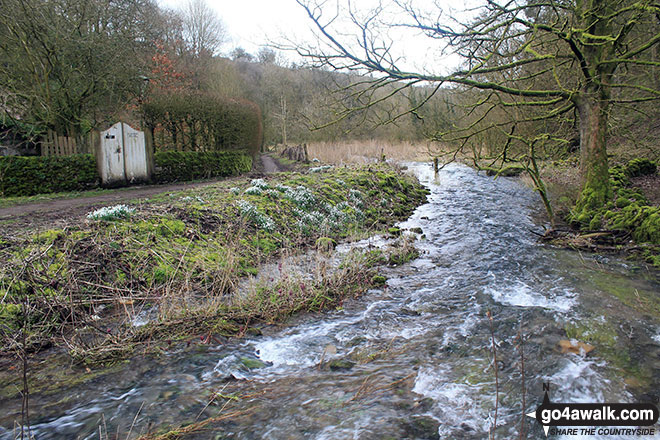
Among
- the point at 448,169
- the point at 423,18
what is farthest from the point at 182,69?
the point at 423,18

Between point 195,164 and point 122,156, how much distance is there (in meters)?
2.46

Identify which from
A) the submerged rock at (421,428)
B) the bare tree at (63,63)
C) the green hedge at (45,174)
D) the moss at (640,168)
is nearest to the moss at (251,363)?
the submerged rock at (421,428)

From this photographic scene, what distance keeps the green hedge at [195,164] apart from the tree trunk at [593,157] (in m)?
11.9

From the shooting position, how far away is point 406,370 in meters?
3.73

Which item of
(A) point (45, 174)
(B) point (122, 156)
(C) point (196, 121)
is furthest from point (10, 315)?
(C) point (196, 121)

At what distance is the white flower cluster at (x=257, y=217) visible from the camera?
25.6 feet

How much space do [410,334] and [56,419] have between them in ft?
11.2

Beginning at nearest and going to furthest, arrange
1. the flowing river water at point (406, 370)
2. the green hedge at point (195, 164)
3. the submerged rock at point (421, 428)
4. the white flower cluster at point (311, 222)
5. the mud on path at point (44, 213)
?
the submerged rock at point (421, 428)
the flowing river water at point (406, 370)
the mud on path at point (44, 213)
the white flower cluster at point (311, 222)
the green hedge at point (195, 164)

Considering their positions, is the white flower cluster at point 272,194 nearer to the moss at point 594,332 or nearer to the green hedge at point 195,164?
the green hedge at point 195,164

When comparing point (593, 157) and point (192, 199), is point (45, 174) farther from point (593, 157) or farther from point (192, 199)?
point (593, 157)

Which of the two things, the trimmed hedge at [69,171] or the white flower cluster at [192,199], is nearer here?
the white flower cluster at [192,199]

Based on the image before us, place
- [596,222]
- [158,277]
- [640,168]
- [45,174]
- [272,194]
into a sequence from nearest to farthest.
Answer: [158,277] → [596,222] → [272,194] → [45,174] → [640,168]

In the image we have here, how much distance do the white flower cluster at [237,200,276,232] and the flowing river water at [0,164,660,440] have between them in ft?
9.45

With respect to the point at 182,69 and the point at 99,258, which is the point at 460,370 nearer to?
the point at 99,258
